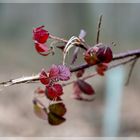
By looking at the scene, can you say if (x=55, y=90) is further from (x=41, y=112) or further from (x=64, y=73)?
(x=41, y=112)

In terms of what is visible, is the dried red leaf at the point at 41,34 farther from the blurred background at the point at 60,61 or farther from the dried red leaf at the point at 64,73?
the blurred background at the point at 60,61

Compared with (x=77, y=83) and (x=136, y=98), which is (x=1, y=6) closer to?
(x=136, y=98)

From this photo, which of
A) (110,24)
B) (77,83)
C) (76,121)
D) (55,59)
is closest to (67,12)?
(110,24)

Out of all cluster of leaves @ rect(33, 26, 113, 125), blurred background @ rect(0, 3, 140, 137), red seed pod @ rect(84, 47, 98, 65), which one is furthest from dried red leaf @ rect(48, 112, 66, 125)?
blurred background @ rect(0, 3, 140, 137)

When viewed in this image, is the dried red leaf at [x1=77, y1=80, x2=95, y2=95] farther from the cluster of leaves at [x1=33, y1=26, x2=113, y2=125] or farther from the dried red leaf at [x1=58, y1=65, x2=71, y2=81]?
the dried red leaf at [x1=58, y1=65, x2=71, y2=81]

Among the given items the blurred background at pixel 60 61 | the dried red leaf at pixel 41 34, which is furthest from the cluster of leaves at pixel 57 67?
the blurred background at pixel 60 61

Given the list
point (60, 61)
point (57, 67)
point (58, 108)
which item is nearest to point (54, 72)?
point (57, 67)

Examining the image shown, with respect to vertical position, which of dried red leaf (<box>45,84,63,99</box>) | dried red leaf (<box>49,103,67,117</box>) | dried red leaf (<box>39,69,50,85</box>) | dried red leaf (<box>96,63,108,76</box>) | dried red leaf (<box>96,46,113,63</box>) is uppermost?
dried red leaf (<box>96,46,113,63</box>)
